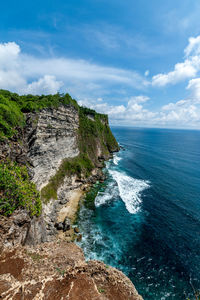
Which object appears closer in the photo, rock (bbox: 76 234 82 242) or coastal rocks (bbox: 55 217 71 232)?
rock (bbox: 76 234 82 242)

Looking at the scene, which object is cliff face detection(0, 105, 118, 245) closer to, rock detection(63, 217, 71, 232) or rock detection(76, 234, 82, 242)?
rock detection(63, 217, 71, 232)

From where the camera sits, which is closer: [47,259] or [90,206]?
[47,259]

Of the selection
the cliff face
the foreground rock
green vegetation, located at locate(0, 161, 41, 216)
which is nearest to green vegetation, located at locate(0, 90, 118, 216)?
green vegetation, located at locate(0, 161, 41, 216)

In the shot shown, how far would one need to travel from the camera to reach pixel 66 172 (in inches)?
1328

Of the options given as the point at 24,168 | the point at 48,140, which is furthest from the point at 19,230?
the point at 48,140

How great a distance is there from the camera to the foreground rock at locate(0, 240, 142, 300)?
8875mm

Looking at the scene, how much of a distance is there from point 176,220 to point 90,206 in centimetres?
1777

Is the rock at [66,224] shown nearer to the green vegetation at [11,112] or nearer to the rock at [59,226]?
the rock at [59,226]

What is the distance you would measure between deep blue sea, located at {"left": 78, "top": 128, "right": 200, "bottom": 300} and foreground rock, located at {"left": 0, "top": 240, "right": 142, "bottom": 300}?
8113mm

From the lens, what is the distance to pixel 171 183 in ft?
131

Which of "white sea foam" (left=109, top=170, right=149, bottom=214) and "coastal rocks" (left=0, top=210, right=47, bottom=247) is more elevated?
"coastal rocks" (left=0, top=210, right=47, bottom=247)

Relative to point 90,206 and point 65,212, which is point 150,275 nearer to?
point 90,206

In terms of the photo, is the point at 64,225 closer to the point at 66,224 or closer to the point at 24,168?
the point at 66,224

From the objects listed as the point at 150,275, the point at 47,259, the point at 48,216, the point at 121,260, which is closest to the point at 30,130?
the point at 48,216
